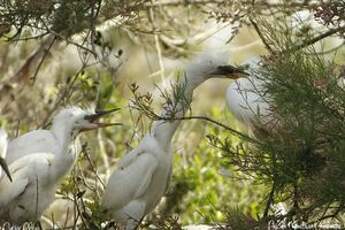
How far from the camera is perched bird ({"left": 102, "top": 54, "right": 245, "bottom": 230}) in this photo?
4680mm

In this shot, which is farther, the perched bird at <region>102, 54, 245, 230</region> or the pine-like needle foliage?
the perched bird at <region>102, 54, 245, 230</region>

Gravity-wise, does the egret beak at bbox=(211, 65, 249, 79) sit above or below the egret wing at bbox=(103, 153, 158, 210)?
above

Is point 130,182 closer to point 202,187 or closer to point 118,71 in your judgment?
point 202,187

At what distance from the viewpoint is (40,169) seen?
4734 millimetres

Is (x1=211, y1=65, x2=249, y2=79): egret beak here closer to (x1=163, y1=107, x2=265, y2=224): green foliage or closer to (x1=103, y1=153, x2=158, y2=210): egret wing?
(x1=103, y1=153, x2=158, y2=210): egret wing

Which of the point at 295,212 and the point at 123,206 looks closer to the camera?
the point at 295,212

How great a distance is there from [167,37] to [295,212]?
3.35 m

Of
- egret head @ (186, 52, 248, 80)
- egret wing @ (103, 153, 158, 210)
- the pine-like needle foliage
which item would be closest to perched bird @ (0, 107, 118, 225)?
egret wing @ (103, 153, 158, 210)

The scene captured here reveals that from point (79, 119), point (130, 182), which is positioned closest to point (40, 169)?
point (79, 119)

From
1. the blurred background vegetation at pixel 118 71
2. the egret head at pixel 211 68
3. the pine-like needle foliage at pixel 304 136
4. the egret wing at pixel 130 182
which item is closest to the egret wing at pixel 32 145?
the blurred background vegetation at pixel 118 71

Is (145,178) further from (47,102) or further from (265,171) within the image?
(47,102)

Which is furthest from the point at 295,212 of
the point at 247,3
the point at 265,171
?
the point at 247,3

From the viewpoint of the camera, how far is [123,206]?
4.82 m

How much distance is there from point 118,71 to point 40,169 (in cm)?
249
